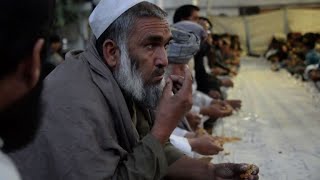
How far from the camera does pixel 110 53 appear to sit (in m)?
1.70

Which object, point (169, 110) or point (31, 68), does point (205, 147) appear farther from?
point (31, 68)

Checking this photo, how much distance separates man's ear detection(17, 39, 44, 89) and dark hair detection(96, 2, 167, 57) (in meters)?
0.88

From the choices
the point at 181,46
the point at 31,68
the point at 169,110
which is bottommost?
the point at 181,46

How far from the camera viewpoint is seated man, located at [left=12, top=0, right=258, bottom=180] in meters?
1.41

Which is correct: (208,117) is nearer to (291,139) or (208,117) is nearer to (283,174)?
(291,139)

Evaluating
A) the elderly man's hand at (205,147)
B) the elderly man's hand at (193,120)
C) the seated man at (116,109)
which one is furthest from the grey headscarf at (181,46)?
the seated man at (116,109)

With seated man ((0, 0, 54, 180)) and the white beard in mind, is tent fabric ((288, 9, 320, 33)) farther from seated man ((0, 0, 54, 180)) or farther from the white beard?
seated man ((0, 0, 54, 180))

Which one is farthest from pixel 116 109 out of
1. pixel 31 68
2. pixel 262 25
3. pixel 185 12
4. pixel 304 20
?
pixel 262 25

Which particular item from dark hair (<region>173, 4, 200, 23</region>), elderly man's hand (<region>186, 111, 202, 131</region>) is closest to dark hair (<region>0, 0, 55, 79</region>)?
elderly man's hand (<region>186, 111, 202, 131</region>)

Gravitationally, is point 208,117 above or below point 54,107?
below

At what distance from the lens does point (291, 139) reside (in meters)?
3.04

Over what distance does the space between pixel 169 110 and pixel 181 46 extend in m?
1.22

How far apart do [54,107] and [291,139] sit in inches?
77.1

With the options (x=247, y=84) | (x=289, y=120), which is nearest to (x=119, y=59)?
(x=289, y=120)
